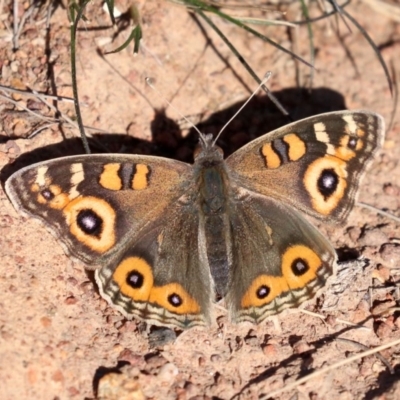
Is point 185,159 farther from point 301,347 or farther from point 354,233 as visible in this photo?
point 301,347

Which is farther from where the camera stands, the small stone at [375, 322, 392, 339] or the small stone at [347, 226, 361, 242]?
the small stone at [347, 226, 361, 242]

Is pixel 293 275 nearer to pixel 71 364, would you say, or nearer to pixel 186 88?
pixel 71 364

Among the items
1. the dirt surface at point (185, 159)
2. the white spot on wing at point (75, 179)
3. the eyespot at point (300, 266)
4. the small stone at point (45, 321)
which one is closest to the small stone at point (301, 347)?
the dirt surface at point (185, 159)

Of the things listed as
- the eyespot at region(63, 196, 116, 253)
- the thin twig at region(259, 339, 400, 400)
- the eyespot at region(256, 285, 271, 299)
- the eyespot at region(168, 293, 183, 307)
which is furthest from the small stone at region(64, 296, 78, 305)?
the thin twig at region(259, 339, 400, 400)

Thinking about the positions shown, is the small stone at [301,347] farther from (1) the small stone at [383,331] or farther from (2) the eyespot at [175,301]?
(2) the eyespot at [175,301]

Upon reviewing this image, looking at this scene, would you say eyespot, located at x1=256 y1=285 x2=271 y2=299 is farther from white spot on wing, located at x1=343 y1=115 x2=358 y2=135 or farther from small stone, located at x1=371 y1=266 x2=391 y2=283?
white spot on wing, located at x1=343 y1=115 x2=358 y2=135

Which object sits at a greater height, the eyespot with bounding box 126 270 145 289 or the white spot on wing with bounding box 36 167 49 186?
the white spot on wing with bounding box 36 167 49 186
